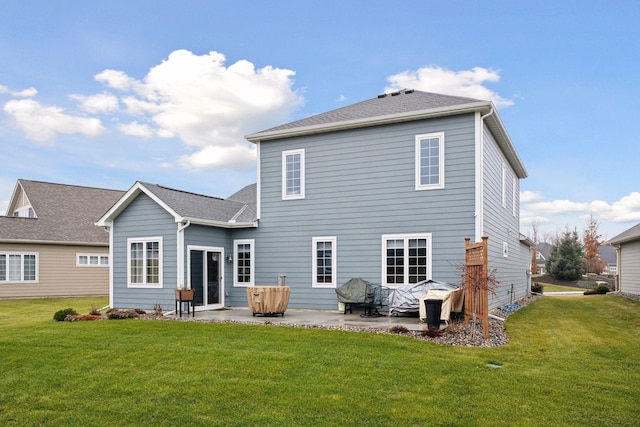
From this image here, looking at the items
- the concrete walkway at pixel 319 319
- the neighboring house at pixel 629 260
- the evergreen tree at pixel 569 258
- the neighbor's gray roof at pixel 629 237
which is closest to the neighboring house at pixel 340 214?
the concrete walkway at pixel 319 319

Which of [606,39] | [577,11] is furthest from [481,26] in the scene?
[606,39]

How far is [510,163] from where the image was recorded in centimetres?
1823

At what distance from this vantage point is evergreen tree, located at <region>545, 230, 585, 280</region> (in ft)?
122

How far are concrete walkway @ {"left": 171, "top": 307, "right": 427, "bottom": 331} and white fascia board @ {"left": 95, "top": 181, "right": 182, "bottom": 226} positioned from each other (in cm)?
300

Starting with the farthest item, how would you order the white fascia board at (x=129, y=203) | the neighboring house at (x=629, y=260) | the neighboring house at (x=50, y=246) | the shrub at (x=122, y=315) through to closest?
the neighboring house at (x=50, y=246) < the neighboring house at (x=629, y=260) < the white fascia board at (x=129, y=203) < the shrub at (x=122, y=315)

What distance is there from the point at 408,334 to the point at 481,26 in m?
9.16

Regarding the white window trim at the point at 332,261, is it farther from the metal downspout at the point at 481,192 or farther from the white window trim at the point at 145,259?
the white window trim at the point at 145,259

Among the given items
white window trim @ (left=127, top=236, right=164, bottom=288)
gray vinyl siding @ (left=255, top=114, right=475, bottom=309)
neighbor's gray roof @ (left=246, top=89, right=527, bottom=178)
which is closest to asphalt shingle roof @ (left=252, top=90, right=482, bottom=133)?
neighbor's gray roof @ (left=246, top=89, right=527, bottom=178)

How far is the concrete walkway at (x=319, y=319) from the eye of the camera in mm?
11234

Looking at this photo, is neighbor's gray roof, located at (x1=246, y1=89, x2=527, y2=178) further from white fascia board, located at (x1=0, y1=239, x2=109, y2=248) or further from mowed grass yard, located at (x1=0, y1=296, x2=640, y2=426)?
white fascia board, located at (x1=0, y1=239, x2=109, y2=248)

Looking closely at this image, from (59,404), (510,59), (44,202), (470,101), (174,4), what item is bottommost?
(59,404)

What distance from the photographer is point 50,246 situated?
23156 mm

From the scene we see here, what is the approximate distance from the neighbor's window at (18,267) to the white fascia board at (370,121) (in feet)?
44.7

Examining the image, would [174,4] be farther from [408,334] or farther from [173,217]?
[408,334]
